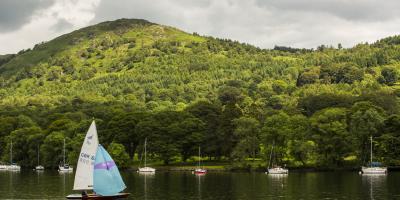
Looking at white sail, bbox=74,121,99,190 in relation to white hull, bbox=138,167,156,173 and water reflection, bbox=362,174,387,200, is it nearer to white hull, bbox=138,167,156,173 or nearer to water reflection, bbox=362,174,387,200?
water reflection, bbox=362,174,387,200

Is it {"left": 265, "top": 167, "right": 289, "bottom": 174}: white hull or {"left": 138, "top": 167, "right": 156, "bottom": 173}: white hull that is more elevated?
{"left": 265, "top": 167, "right": 289, "bottom": 174}: white hull

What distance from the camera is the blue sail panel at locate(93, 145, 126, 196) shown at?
3324 inches

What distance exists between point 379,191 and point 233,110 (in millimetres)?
91805

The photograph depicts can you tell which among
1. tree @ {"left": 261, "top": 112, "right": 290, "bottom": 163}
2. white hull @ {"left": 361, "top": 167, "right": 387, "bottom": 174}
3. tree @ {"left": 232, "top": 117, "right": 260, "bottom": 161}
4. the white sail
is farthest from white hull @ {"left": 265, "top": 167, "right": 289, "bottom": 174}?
the white sail

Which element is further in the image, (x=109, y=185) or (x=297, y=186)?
(x=297, y=186)

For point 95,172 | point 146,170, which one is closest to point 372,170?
point 146,170

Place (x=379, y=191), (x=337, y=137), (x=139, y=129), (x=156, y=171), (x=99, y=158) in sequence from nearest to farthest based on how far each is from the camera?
(x=99, y=158), (x=379, y=191), (x=337, y=137), (x=156, y=171), (x=139, y=129)

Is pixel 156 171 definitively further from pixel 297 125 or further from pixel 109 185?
pixel 109 185

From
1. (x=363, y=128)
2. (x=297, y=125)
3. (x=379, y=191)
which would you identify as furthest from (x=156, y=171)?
(x=379, y=191)

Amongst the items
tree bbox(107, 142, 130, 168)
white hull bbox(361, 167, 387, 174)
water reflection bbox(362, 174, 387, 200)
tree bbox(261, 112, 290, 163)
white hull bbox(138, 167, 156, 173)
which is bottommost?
white hull bbox(138, 167, 156, 173)

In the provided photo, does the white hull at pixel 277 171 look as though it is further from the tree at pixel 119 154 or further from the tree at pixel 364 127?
the tree at pixel 119 154

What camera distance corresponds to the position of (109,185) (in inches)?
3356

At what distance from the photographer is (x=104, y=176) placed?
8475 centimetres

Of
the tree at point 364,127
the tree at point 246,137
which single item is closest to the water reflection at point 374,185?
the tree at point 364,127
